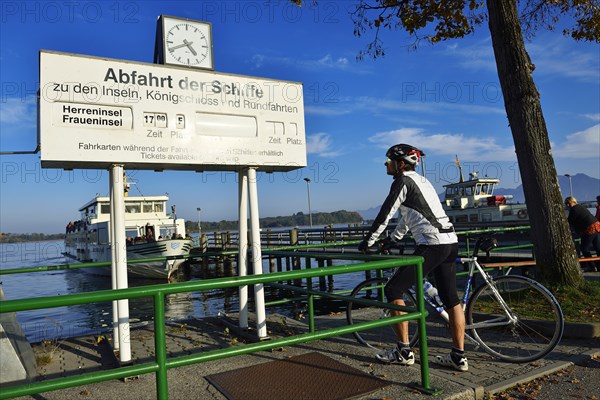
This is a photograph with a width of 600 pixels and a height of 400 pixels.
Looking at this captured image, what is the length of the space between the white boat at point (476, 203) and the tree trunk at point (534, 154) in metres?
21.2

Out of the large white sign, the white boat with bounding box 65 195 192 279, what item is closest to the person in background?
the large white sign

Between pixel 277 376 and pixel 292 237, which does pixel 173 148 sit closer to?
pixel 277 376

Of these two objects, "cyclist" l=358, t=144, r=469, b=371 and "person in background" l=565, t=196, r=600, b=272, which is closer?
"cyclist" l=358, t=144, r=469, b=371

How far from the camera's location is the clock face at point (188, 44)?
493cm

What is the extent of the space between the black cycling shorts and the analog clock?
3145 millimetres

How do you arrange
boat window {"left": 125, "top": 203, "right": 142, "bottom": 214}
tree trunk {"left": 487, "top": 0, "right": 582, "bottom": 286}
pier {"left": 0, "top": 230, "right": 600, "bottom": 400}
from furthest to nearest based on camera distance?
boat window {"left": 125, "top": 203, "right": 142, "bottom": 214}
tree trunk {"left": 487, "top": 0, "right": 582, "bottom": 286}
pier {"left": 0, "top": 230, "right": 600, "bottom": 400}

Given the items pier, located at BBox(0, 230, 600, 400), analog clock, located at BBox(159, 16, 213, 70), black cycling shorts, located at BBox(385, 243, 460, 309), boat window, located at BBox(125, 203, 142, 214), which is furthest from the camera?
boat window, located at BBox(125, 203, 142, 214)

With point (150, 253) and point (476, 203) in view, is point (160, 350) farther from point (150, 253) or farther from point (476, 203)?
point (476, 203)

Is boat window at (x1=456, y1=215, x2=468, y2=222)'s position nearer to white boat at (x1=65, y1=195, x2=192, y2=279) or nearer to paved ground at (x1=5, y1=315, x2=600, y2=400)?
white boat at (x1=65, y1=195, x2=192, y2=279)

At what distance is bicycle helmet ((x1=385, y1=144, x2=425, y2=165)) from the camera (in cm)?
406

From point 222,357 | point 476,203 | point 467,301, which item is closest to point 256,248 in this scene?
point 467,301

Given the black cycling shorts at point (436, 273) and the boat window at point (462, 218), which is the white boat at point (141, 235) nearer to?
the boat window at point (462, 218)

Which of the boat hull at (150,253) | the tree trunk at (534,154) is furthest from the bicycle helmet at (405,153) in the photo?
the boat hull at (150,253)

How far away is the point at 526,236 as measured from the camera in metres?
19.3
